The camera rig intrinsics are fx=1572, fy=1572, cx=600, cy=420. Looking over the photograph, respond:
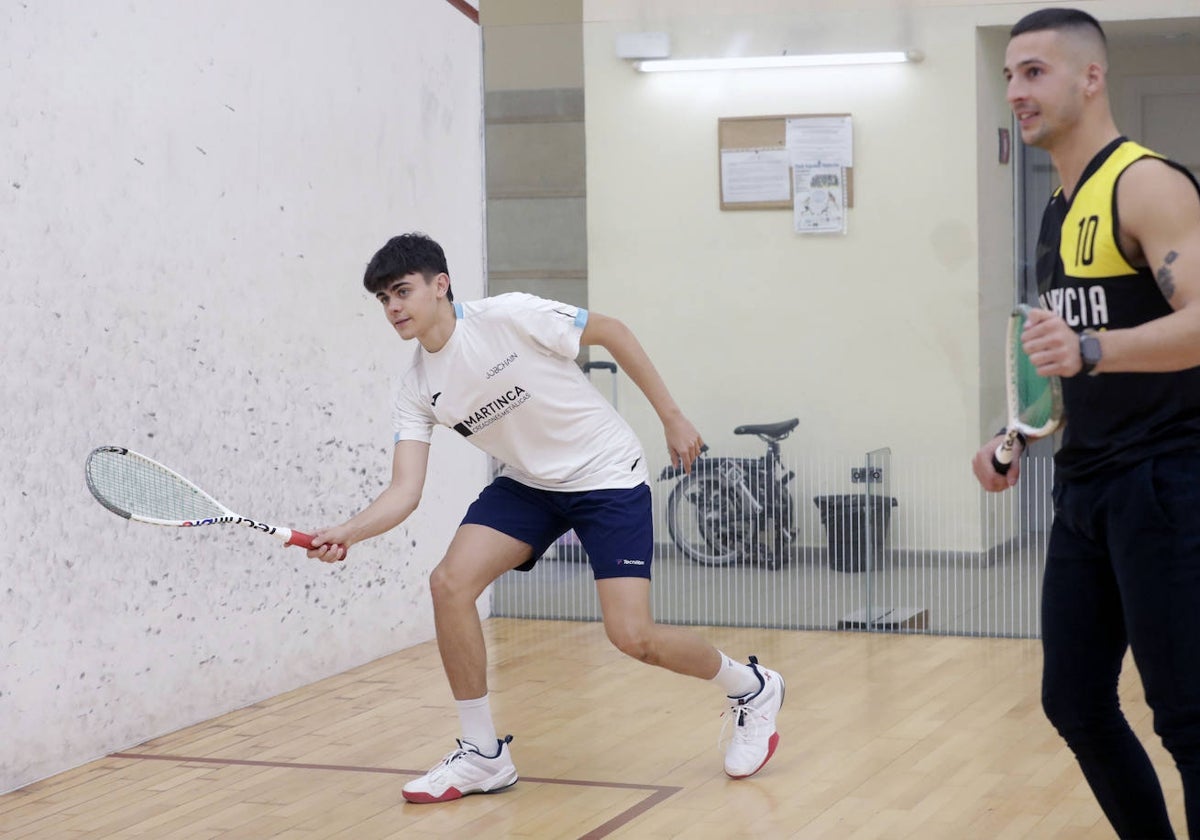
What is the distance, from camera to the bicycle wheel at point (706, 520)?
4273 mm

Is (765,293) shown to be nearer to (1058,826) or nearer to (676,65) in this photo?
(676,65)

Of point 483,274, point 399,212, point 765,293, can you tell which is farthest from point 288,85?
point 765,293

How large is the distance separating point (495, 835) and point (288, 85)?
1.94m

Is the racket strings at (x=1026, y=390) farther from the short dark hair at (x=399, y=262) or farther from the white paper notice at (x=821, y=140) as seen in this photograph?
the white paper notice at (x=821, y=140)

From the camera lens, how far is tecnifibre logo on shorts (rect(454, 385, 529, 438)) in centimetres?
268

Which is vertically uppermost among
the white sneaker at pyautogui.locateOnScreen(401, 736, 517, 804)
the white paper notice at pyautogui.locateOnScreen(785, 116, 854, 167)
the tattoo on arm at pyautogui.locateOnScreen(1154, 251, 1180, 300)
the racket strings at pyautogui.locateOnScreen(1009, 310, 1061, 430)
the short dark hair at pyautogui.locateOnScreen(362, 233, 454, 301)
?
the white paper notice at pyautogui.locateOnScreen(785, 116, 854, 167)

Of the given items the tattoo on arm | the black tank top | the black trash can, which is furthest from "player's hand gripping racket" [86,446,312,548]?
the black trash can

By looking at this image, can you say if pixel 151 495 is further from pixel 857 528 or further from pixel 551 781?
pixel 857 528

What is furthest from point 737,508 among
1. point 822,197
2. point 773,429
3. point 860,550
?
point 822,197

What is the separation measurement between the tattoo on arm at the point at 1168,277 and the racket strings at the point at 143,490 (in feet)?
4.63

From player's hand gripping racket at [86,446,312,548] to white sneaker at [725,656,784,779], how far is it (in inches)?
34.8

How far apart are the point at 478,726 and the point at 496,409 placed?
0.54 m

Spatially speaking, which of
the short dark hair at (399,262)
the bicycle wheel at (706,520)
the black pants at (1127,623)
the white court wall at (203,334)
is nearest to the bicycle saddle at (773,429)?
the bicycle wheel at (706,520)

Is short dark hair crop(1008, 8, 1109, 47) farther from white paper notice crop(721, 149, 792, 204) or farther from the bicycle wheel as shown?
the bicycle wheel
